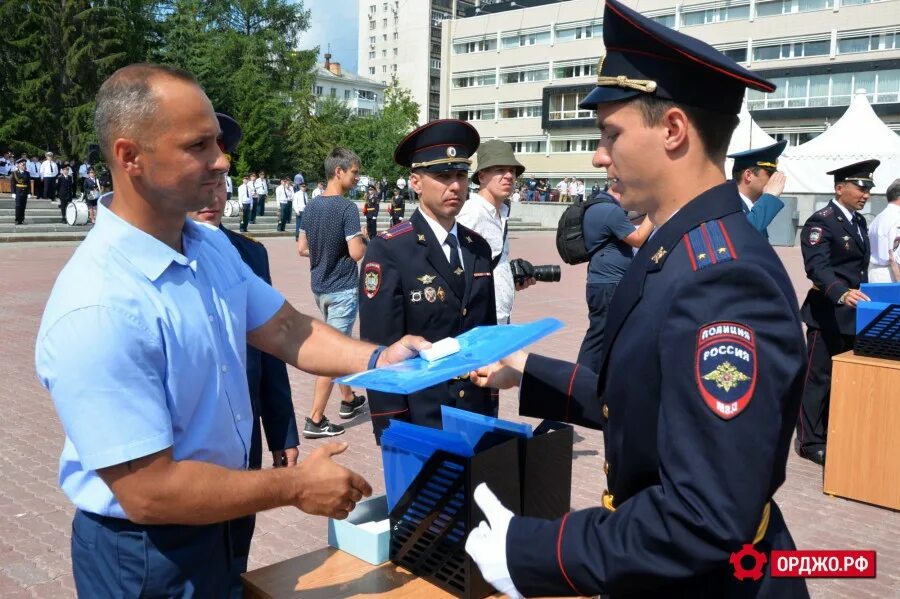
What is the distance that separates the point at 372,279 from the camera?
3.68m

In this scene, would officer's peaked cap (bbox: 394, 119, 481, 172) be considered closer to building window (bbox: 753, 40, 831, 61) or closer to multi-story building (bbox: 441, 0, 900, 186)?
multi-story building (bbox: 441, 0, 900, 186)

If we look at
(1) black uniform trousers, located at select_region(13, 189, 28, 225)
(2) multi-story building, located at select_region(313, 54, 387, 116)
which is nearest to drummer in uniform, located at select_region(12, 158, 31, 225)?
(1) black uniform trousers, located at select_region(13, 189, 28, 225)

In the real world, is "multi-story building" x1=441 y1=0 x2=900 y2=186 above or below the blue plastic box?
above

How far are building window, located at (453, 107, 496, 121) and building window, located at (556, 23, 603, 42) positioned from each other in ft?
31.0

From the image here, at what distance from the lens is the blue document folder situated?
187cm

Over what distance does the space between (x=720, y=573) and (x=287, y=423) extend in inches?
92.8

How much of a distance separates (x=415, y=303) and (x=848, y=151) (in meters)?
23.0

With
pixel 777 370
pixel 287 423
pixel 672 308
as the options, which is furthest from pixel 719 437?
pixel 287 423

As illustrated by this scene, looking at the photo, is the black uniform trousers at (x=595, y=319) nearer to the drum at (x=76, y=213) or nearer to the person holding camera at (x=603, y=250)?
the person holding camera at (x=603, y=250)

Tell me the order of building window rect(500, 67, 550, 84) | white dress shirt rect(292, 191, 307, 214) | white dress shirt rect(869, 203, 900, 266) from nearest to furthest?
1. white dress shirt rect(869, 203, 900, 266)
2. white dress shirt rect(292, 191, 307, 214)
3. building window rect(500, 67, 550, 84)

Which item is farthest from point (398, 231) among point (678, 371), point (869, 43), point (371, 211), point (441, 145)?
point (869, 43)

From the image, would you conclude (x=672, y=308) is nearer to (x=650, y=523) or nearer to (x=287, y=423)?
(x=650, y=523)

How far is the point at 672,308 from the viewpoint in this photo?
59.5 inches

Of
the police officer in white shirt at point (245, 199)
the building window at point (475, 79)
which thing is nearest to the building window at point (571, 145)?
the building window at point (475, 79)
